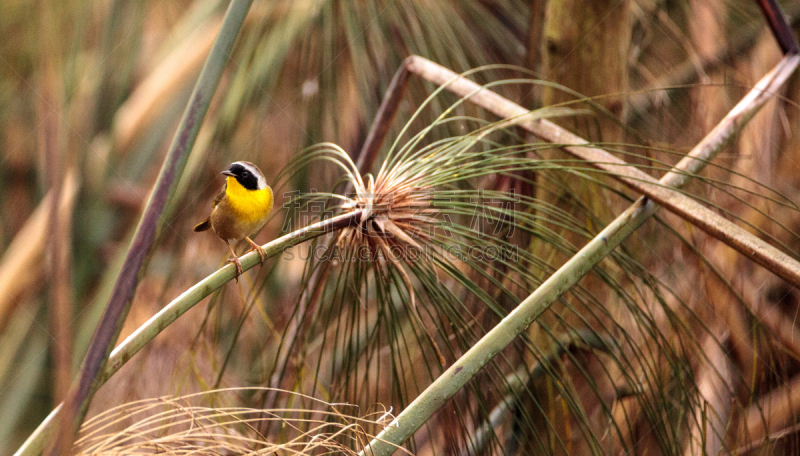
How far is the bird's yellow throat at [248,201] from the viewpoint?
1156 mm

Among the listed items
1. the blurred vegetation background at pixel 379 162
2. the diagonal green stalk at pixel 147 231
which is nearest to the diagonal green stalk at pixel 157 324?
the diagonal green stalk at pixel 147 231

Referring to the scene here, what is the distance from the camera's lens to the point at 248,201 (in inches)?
46.1

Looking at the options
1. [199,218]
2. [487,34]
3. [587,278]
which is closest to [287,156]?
Answer: [199,218]

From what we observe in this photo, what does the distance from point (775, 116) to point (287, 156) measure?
→ 4.77 feet

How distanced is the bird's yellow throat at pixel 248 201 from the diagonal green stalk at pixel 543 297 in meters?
0.61

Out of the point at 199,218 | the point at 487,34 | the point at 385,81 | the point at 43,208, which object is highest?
the point at 487,34

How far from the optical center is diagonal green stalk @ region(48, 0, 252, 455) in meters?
0.43

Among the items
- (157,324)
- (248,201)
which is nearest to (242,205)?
(248,201)

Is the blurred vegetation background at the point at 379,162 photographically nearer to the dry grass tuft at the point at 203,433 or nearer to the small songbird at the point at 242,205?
the small songbird at the point at 242,205

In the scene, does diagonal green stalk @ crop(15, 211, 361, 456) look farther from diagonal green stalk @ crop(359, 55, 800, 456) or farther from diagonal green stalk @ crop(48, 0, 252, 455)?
diagonal green stalk @ crop(359, 55, 800, 456)

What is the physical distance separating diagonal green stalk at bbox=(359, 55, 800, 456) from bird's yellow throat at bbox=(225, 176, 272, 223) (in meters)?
0.61

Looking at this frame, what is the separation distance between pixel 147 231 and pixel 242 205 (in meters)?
0.73

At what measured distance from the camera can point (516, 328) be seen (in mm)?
639

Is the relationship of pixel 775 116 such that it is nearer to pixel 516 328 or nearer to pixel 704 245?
pixel 704 245
